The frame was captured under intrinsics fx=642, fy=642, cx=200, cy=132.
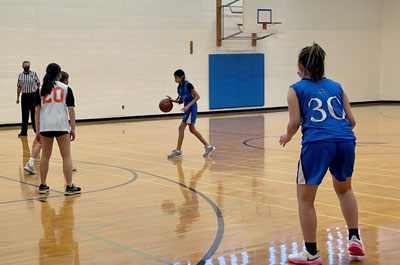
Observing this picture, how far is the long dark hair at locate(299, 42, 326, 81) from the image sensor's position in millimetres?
5043

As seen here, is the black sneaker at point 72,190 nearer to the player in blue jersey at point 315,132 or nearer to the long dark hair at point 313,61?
the player in blue jersey at point 315,132

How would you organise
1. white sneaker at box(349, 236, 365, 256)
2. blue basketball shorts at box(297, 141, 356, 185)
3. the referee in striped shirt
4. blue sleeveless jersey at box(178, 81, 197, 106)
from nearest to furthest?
blue basketball shorts at box(297, 141, 356, 185) → white sneaker at box(349, 236, 365, 256) → blue sleeveless jersey at box(178, 81, 197, 106) → the referee in striped shirt

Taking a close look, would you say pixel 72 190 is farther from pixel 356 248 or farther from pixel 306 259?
pixel 356 248

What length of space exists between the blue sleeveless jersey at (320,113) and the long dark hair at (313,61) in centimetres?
6

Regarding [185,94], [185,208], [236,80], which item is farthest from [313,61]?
[236,80]

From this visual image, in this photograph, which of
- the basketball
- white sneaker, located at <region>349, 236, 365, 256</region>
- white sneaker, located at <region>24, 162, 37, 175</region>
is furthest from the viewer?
the basketball

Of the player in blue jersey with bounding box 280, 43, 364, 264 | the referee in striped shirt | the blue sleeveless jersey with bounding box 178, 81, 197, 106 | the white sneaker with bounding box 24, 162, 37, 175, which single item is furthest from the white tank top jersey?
the referee in striped shirt

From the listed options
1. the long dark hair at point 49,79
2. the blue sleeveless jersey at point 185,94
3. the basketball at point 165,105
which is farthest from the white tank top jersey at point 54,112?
the basketball at point 165,105

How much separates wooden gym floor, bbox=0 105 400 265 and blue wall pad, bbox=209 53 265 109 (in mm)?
9340

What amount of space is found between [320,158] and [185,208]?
280 centimetres

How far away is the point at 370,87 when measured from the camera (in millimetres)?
27953

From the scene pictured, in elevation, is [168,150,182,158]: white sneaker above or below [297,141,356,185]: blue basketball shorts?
below

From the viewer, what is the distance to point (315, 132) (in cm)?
501

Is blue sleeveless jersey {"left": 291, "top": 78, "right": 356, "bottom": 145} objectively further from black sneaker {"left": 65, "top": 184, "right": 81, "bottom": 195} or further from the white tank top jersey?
black sneaker {"left": 65, "top": 184, "right": 81, "bottom": 195}
